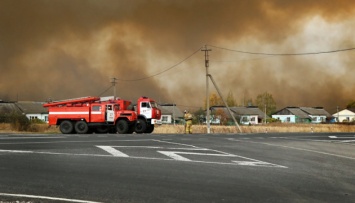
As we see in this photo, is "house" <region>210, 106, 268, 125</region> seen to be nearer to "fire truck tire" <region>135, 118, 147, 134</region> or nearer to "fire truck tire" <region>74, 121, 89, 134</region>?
"fire truck tire" <region>135, 118, 147, 134</region>

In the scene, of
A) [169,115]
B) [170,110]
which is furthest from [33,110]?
[170,110]

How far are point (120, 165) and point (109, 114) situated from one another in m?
23.4

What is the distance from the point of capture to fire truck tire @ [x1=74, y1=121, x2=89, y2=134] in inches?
1348

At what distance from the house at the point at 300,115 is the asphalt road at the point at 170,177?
402 feet

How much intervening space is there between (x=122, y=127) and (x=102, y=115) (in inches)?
75.5

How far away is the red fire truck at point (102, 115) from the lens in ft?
112

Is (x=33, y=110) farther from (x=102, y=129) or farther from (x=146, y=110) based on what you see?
(x=146, y=110)

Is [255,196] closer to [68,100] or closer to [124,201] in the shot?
[124,201]

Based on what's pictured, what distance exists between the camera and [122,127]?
33750 millimetres

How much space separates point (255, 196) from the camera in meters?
7.55

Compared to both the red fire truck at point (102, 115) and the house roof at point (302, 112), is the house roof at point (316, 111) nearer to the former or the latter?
the house roof at point (302, 112)

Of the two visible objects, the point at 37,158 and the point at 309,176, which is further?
the point at 37,158

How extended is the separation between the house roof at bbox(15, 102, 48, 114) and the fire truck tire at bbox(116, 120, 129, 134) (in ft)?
211

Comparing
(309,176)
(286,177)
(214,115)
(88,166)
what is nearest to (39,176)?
(88,166)
